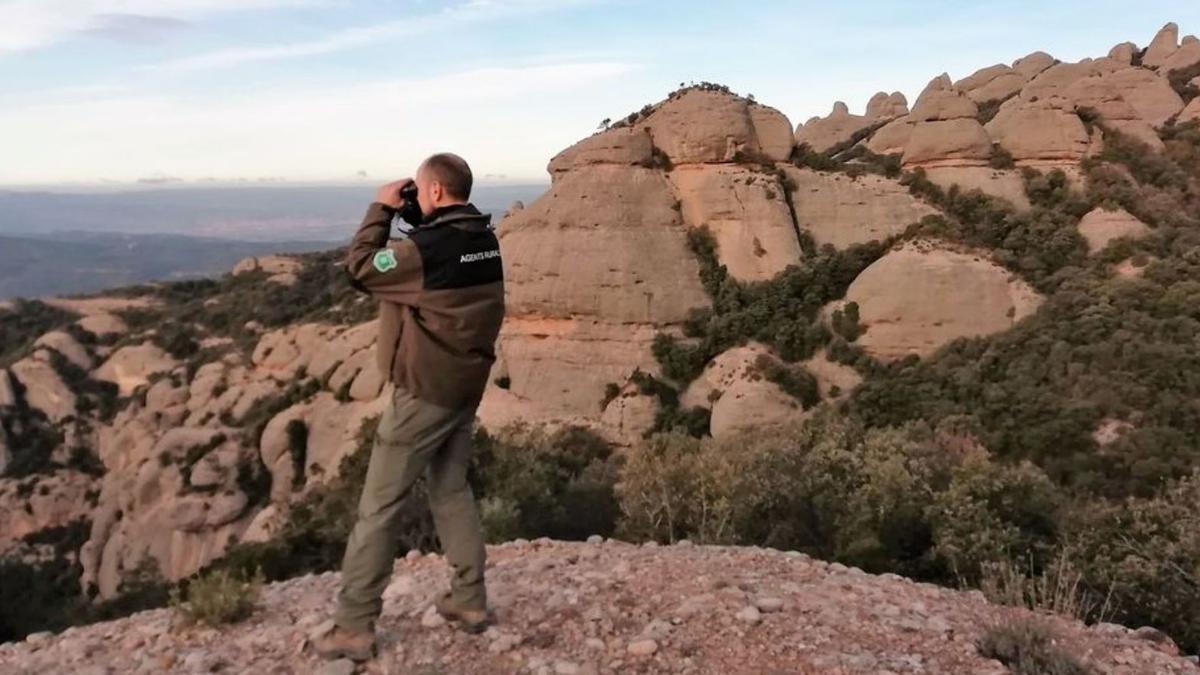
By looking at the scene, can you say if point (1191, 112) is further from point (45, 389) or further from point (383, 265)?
point (45, 389)

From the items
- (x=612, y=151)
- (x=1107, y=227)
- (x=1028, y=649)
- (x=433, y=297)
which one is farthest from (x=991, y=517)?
(x=612, y=151)

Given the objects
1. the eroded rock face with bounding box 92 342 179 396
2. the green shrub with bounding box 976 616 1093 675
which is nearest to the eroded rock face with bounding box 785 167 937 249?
the green shrub with bounding box 976 616 1093 675

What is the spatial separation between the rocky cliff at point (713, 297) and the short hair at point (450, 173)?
1697 centimetres

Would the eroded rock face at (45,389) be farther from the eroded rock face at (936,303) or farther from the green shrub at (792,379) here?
the eroded rock face at (936,303)

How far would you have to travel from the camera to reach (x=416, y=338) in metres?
4.20

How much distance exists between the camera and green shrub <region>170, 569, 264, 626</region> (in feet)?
16.5

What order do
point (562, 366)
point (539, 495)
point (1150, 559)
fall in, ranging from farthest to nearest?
1. point (562, 366)
2. point (539, 495)
3. point (1150, 559)

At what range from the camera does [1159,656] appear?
484 centimetres

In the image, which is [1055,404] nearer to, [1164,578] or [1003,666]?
[1164,578]

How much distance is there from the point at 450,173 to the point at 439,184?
3.0 inches

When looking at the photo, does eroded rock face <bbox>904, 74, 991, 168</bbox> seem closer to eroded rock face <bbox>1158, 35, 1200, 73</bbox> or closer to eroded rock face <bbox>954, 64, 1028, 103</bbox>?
eroded rock face <bbox>954, 64, 1028, 103</bbox>

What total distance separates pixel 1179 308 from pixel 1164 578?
15250mm

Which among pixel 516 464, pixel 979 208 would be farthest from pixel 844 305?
pixel 516 464

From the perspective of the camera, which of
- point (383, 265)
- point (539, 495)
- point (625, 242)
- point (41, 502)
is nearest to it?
point (383, 265)
